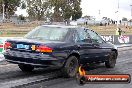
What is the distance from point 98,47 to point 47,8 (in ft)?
236

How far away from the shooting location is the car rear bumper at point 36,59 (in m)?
10.1

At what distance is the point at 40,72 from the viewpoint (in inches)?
462

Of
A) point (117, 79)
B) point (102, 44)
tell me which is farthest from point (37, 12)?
point (117, 79)

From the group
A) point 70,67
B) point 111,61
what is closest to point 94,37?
A: point 111,61

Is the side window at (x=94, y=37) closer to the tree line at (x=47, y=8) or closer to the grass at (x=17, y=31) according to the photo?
the grass at (x=17, y=31)

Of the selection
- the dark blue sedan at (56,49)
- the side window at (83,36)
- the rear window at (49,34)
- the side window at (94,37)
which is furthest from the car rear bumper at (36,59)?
the side window at (94,37)

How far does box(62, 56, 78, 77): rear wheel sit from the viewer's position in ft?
34.8

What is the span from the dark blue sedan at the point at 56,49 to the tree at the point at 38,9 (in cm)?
7067

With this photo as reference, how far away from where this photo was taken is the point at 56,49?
33.9 ft

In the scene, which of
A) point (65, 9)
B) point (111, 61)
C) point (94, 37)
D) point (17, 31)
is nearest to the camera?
point (94, 37)

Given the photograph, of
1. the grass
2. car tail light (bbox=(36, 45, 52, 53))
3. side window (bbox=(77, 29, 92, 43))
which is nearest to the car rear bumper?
car tail light (bbox=(36, 45, 52, 53))

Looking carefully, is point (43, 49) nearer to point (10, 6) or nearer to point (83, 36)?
point (83, 36)

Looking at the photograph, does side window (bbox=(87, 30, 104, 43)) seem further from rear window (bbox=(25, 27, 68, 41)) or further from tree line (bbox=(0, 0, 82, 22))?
tree line (bbox=(0, 0, 82, 22))

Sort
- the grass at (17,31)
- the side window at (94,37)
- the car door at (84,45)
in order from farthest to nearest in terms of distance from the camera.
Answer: the grass at (17,31), the side window at (94,37), the car door at (84,45)
